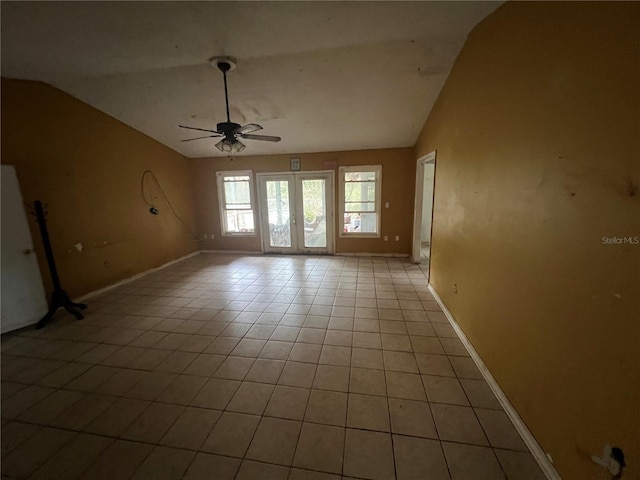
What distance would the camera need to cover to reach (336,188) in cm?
532

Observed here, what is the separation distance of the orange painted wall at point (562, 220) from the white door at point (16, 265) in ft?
15.7

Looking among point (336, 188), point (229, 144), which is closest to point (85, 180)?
point (229, 144)

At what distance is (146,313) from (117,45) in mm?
2881

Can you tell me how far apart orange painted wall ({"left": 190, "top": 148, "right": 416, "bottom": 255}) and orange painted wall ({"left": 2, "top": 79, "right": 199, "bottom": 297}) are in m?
0.94

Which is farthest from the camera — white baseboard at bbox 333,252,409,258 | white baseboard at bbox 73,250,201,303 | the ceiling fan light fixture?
white baseboard at bbox 333,252,409,258

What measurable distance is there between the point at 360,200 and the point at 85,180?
464cm

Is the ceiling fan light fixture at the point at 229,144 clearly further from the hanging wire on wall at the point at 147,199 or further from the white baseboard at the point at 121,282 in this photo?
the white baseboard at the point at 121,282

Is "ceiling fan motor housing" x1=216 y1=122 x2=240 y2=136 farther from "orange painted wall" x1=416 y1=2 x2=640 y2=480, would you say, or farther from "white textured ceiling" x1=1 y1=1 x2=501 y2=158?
"orange painted wall" x1=416 y1=2 x2=640 y2=480

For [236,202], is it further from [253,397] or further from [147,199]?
[253,397]

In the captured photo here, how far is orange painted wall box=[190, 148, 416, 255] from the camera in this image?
16.6 ft

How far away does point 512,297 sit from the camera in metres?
1.64

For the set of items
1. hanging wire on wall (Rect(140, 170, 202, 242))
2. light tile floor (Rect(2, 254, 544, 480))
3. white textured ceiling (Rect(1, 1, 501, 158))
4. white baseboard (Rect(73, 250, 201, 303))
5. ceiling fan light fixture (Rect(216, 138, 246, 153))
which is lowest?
light tile floor (Rect(2, 254, 544, 480))

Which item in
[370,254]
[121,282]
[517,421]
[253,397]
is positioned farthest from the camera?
[370,254]

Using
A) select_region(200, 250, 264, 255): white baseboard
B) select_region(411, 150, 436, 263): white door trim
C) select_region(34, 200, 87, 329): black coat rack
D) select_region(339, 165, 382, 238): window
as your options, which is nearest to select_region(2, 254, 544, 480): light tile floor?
select_region(34, 200, 87, 329): black coat rack
